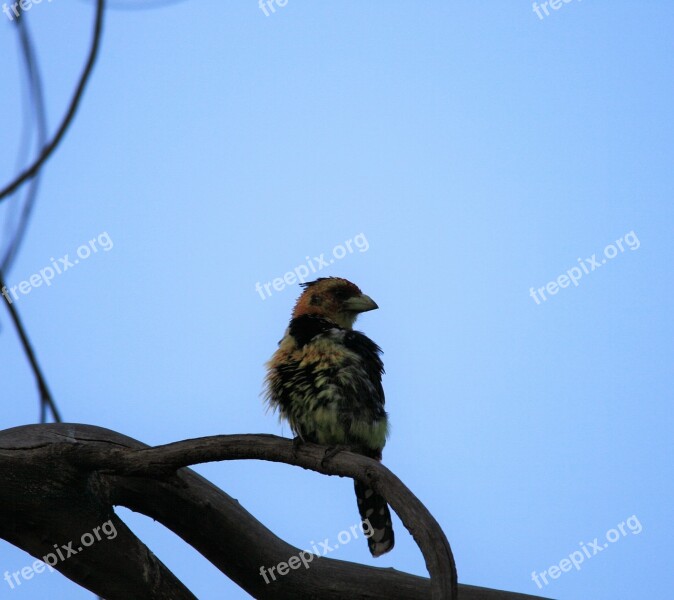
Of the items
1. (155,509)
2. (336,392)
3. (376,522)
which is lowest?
(376,522)

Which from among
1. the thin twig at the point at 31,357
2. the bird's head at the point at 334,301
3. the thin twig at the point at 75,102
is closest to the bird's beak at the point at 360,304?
the bird's head at the point at 334,301

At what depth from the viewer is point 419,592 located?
152 inches

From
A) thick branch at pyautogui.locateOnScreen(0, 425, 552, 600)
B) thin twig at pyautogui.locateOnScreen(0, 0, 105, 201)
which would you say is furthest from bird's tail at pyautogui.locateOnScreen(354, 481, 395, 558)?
thin twig at pyautogui.locateOnScreen(0, 0, 105, 201)

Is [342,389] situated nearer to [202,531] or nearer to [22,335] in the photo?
[202,531]

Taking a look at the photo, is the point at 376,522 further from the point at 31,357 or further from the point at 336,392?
the point at 31,357

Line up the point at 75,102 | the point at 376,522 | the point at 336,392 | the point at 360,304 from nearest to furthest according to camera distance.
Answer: the point at 75,102 < the point at 336,392 < the point at 376,522 < the point at 360,304

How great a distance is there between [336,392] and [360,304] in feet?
3.09

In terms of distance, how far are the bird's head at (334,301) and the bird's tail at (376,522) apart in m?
1.03

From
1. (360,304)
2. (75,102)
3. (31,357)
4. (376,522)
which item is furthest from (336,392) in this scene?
(75,102)

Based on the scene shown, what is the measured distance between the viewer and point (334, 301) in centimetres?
545

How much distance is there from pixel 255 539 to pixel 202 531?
23 cm

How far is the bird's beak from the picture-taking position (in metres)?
5.42

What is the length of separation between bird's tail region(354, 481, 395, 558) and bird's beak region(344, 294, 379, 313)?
1.08 m

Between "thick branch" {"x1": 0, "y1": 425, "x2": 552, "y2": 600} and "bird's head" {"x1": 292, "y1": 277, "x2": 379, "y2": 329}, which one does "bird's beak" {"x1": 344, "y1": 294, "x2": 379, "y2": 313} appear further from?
"thick branch" {"x1": 0, "y1": 425, "x2": 552, "y2": 600}
